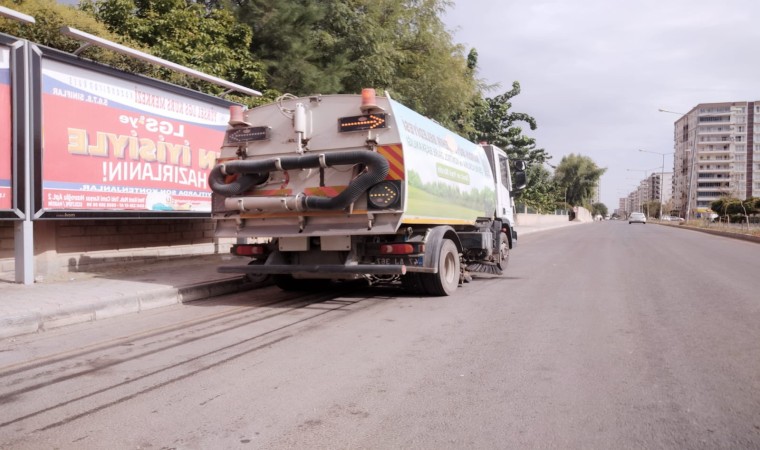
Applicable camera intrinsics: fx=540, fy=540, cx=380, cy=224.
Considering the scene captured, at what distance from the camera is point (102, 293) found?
7254mm

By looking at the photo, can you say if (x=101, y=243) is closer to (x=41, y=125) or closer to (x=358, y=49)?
(x=41, y=125)

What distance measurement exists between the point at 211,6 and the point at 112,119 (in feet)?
34.3

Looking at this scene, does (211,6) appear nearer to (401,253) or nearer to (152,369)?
(401,253)

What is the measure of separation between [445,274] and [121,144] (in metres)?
5.82

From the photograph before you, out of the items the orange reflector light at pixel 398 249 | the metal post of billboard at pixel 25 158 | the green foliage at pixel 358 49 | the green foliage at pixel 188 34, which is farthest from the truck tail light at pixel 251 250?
the green foliage at pixel 358 49

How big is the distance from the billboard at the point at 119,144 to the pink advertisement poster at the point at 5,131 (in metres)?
0.38

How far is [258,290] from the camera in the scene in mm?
9320

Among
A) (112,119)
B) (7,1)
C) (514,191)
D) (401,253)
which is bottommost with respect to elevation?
(401,253)

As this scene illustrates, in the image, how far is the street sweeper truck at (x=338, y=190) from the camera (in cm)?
692

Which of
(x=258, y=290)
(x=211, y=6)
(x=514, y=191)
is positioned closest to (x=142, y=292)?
(x=258, y=290)

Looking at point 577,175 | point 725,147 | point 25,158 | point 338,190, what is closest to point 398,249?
point 338,190

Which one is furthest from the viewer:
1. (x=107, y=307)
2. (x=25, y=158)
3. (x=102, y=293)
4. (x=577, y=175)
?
(x=577, y=175)

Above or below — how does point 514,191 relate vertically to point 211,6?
below

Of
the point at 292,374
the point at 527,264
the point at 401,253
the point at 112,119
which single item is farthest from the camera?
the point at 527,264
